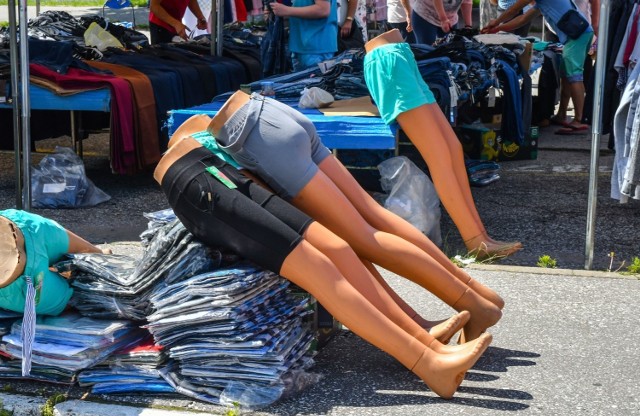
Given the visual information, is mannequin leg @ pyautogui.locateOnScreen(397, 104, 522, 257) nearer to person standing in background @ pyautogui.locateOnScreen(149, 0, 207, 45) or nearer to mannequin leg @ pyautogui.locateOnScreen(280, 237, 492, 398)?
mannequin leg @ pyautogui.locateOnScreen(280, 237, 492, 398)

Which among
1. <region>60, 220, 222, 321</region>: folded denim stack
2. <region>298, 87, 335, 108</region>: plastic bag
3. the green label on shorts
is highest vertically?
the green label on shorts

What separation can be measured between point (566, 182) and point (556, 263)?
2.39m

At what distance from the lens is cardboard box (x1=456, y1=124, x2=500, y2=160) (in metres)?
8.95

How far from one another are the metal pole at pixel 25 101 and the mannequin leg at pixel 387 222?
266 centimetres

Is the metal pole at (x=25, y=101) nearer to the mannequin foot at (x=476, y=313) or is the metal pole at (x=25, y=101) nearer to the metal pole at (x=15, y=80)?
the metal pole at (x=15, y=80)

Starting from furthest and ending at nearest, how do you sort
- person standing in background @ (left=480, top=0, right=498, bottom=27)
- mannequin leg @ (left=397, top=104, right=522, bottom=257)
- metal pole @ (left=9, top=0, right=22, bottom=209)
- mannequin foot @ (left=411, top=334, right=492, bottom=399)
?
person standing in background @ (left=480, top=0, right=498, bottom=27) < metal pole @ (left=9, top=0, right=22, bottom=209) < mannequin leg @ (left=397, top=104, right=522, bottom=257) < mannequin foot @ (left=411, top=334, right=492, bottom=399)

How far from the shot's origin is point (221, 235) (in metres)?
4.21

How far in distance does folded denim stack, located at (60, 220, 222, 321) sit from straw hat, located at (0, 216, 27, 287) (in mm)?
278

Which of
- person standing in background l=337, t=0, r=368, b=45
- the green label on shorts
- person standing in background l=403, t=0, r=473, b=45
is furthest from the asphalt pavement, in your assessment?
person standing in background l=403, t=0, r=473, b=45

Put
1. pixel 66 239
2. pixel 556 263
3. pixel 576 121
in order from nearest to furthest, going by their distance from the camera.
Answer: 1. pixel 66 239
2. pixel 556 263
3. pixel 576 121

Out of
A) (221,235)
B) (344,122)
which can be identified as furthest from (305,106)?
(221,235)

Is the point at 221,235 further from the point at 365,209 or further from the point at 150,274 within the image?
the point at 365,209

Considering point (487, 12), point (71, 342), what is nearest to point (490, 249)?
point (71, 342)

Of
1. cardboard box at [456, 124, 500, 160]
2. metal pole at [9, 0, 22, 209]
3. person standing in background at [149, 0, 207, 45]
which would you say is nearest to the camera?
metal pole at [9, 0, 22, 209]
